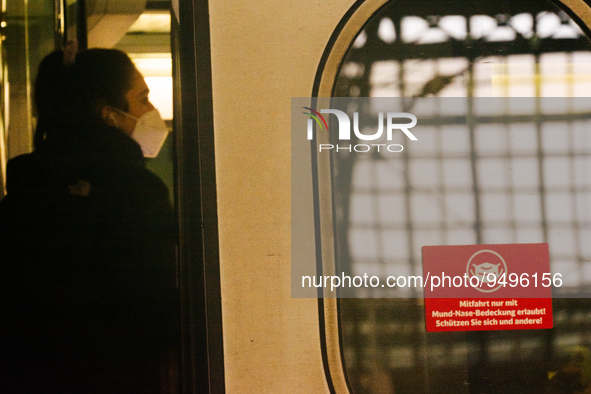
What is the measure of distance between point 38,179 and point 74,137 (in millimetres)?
151

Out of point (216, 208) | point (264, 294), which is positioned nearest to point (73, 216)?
point (216, 208)

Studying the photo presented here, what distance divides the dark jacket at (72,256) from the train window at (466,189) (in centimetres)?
58

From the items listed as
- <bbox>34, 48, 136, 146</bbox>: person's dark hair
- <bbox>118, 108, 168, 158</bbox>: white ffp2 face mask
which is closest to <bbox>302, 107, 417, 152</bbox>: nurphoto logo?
<bbox>118, 108, 168, 158</bbox>: white ffp2 face mask

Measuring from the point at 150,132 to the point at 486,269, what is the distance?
998mm

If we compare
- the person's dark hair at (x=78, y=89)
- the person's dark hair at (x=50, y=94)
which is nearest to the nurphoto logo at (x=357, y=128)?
the person's dark hair at (x=78, y=89)

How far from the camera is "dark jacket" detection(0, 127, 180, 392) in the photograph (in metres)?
0.99

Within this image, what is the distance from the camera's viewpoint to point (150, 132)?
1.00m

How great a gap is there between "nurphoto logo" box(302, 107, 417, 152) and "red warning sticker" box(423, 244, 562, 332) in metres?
0.32

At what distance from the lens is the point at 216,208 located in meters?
1.02

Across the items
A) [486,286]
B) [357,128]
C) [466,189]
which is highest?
[357,128]

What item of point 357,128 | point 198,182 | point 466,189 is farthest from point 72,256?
point 466,189

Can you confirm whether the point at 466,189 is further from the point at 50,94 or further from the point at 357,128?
the point at 50,94

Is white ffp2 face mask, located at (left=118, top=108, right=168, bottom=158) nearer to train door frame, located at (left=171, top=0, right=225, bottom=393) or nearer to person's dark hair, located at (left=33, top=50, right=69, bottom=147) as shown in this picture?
train door frame, located at (left=171, top=0, right=225, bottom=393)

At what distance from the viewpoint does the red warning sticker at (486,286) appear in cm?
101
